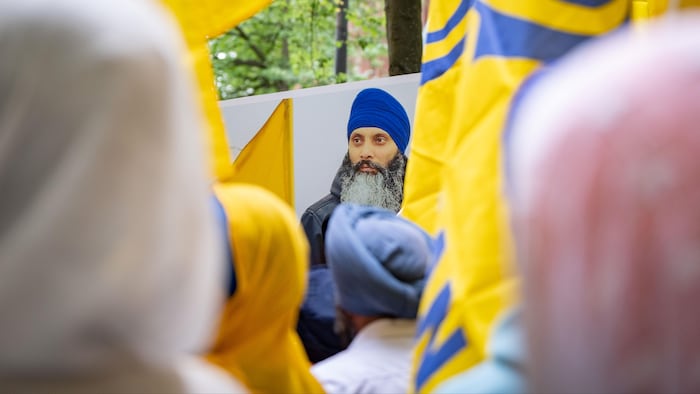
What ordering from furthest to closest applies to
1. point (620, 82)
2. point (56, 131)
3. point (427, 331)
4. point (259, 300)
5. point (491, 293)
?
point (259, 300)
point (427, 331)
point (491, 293)
point (56, 131)
point (620, 82)

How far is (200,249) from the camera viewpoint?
124 cm

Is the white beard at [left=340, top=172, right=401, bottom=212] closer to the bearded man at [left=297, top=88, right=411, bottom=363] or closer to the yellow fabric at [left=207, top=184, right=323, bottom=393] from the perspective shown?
the bearded man at [left=297, top=88, right=411, bottom=363]

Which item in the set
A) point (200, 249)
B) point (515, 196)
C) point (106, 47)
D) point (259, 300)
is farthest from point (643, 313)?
point (259, 300)

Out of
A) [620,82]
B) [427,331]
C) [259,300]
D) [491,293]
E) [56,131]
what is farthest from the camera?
[259,300]

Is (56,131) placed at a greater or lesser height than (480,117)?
greater

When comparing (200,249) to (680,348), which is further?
(200,249)

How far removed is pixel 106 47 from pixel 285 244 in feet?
3.39

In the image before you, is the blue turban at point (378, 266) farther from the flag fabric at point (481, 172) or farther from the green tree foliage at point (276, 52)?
the green tree foliage at point (276, 52)

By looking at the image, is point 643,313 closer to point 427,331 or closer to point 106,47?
point 106,47

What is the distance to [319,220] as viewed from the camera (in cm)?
530

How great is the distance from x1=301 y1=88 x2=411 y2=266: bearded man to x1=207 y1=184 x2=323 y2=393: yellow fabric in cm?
307

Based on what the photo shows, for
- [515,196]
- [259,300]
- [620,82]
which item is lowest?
[259,300]

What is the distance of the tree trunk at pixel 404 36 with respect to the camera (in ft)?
18.8

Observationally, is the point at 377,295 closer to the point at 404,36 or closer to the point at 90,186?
the point at 90,186
